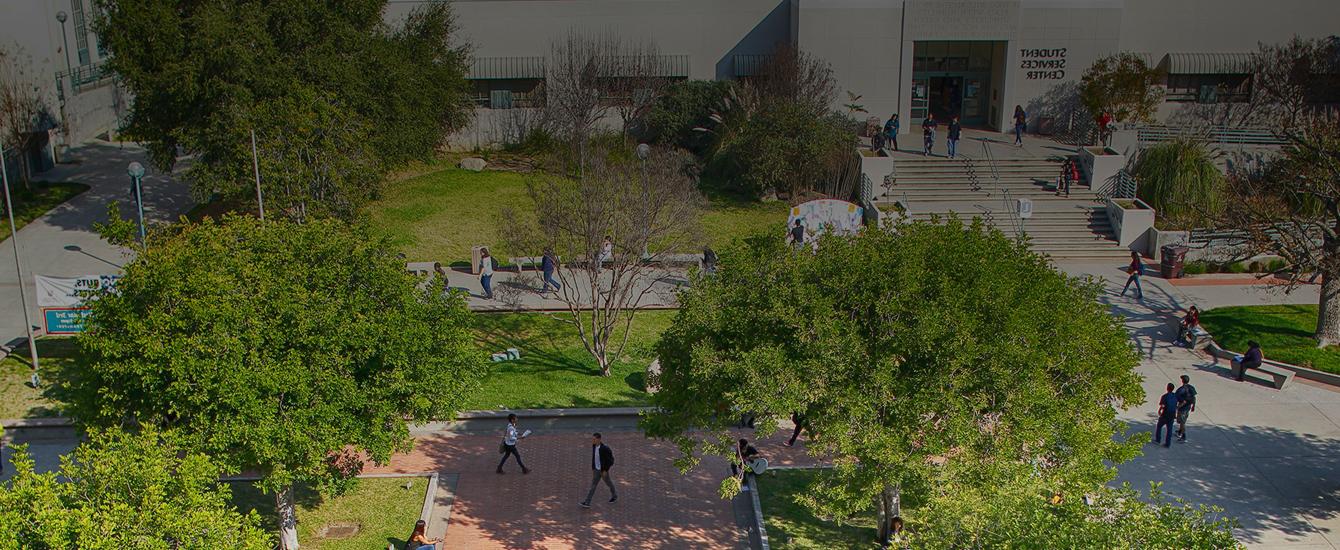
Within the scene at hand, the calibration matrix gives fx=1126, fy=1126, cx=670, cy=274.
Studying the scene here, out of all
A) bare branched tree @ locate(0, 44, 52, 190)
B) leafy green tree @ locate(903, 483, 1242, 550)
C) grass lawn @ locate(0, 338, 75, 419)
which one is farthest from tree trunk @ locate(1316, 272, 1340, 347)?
bare branched tree @ locate(0, 44, 52, 190)

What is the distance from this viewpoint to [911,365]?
15.0 metres

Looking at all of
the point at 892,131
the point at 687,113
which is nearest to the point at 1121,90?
the point at 892,131

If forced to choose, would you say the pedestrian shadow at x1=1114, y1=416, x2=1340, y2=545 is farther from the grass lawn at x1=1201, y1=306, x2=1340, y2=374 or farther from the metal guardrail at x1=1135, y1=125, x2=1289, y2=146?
the metal guardrail at x1=1135, y1=125, x2=1289, y2=146

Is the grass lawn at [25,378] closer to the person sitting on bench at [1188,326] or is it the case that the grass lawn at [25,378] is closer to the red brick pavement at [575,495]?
the red brick pavement at [575,495]

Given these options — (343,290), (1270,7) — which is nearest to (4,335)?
(343,290)

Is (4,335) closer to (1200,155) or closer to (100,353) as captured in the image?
(100,353)

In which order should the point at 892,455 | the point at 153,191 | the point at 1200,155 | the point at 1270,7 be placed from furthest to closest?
the point at 1270,7
the point at 153,191
the point at 1200,155
the point at 892,455

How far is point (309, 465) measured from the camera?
52.6 feet

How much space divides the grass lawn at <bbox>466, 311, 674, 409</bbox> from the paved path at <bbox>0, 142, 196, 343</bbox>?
991 centimetres

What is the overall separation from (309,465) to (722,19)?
32.1 metres

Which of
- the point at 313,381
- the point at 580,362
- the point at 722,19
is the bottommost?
the point at 580,362

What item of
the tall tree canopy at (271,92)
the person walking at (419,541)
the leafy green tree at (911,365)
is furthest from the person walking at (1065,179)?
the person walking at (419,541)

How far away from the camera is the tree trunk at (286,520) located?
17.3m

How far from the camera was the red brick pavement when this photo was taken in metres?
18.2
